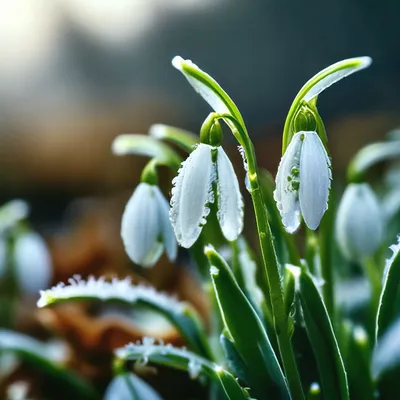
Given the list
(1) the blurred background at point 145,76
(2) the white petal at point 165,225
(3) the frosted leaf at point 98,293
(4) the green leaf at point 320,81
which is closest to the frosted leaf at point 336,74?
(4) the green leaf at point 320,81

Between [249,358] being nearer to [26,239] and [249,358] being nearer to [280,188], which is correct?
[280,188]

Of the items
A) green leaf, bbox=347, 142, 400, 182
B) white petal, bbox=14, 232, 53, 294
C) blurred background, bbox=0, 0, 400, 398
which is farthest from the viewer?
blurred background, bbox=0, 0, 400, 398

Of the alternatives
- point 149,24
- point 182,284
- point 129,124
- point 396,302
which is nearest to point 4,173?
point 129,124

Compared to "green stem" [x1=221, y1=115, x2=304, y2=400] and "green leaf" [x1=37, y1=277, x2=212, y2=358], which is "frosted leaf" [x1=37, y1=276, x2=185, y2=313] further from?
"green stem" [x1=221, y1=115, x2=304, y2=400]

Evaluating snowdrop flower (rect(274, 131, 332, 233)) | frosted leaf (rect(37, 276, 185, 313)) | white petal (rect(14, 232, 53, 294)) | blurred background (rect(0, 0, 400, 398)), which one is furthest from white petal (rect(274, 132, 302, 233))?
blurred background (rect(0, 0, 400, 398))

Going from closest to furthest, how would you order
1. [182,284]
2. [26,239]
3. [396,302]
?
1. [396,302]
2. [26,239]
3. [182,284]

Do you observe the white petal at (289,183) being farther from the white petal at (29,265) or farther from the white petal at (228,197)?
the white petal at (29,265)

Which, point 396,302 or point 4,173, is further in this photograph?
point 4,173
